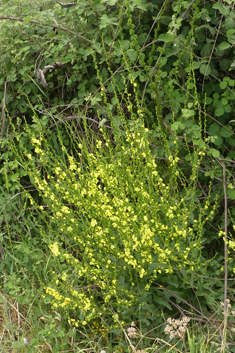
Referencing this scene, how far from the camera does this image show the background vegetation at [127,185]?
93.7 inches

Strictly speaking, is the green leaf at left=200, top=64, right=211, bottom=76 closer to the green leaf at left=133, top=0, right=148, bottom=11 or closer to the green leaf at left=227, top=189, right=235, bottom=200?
the green leaf at left=133, top=0, right=148, bottom=11

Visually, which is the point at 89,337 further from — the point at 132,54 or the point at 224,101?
Result: the point at 132,54

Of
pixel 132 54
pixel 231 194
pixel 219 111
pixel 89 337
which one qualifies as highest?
pixel 132 54

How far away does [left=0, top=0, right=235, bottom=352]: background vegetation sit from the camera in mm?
2381

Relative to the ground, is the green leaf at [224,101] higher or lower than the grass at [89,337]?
higher

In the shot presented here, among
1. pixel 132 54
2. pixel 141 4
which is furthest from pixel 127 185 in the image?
pixel 141 4

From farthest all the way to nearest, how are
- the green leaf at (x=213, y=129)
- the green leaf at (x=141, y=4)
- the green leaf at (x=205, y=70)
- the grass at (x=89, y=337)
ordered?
the green leaf at (x=213, y=129) < the green leaf at (x=205, y=70) < the green leaf at (x=141, y=4) < the grass at (x=89, y=337)

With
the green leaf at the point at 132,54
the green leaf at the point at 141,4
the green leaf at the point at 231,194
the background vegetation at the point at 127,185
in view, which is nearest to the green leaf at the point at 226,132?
the background vegetation at the point at 127,185

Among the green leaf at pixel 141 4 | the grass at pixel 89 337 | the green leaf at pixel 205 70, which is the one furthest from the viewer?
the green leaf at pixel 205 70

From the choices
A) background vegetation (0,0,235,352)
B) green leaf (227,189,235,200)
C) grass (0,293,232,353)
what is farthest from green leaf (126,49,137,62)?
grass (0,293,232,353)

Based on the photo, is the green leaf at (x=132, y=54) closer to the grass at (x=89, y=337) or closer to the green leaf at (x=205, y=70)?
the green leaf at (x=205, y=70)

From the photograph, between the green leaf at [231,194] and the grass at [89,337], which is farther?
the green leaf at [231,194]

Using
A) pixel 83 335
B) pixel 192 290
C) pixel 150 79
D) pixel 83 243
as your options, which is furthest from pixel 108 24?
pixel 83 335

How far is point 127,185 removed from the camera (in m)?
2.56
